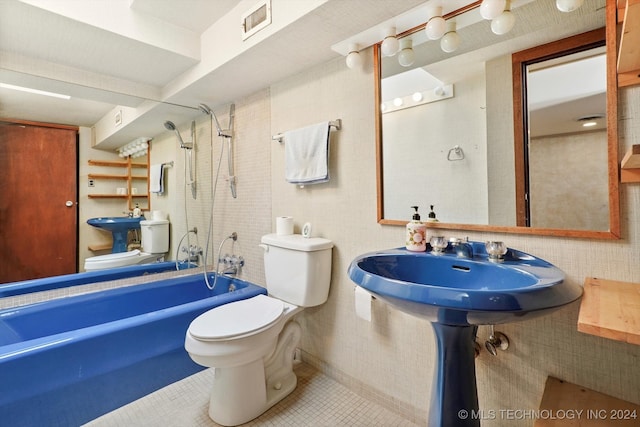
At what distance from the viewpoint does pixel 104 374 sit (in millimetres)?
1395

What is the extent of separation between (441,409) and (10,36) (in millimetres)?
2807

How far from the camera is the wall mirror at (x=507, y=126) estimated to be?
1.00 m

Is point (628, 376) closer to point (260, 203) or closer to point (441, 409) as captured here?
point (441, 409)

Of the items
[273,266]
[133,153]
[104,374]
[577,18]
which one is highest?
[577,18]

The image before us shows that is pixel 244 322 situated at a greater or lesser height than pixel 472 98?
lesser

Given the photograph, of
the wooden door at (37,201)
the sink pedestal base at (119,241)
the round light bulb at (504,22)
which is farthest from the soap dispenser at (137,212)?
the round light bulb at (504,22)

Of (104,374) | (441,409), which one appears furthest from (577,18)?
(104,374)

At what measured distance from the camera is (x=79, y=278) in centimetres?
197

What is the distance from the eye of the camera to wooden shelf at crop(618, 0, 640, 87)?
668 millimetres

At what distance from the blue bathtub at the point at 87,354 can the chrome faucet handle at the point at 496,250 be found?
Answer: 4.79 ft

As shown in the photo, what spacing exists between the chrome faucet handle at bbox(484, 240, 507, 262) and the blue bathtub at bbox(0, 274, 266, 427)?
57.5 inches

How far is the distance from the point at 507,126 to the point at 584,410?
39.8 inches

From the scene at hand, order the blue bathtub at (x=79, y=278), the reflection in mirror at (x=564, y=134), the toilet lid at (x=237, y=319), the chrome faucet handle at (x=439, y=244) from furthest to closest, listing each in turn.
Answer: the blue bathtub at (x=79, y=278), the toilet lid at (x=237, y=319), the chrome faucet handle at (x=439, y=244), the reflection in mirror at (x=564, y=134)

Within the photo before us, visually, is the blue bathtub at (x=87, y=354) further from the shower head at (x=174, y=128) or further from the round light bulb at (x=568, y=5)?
the round light bulb at (x=568, y=5)
